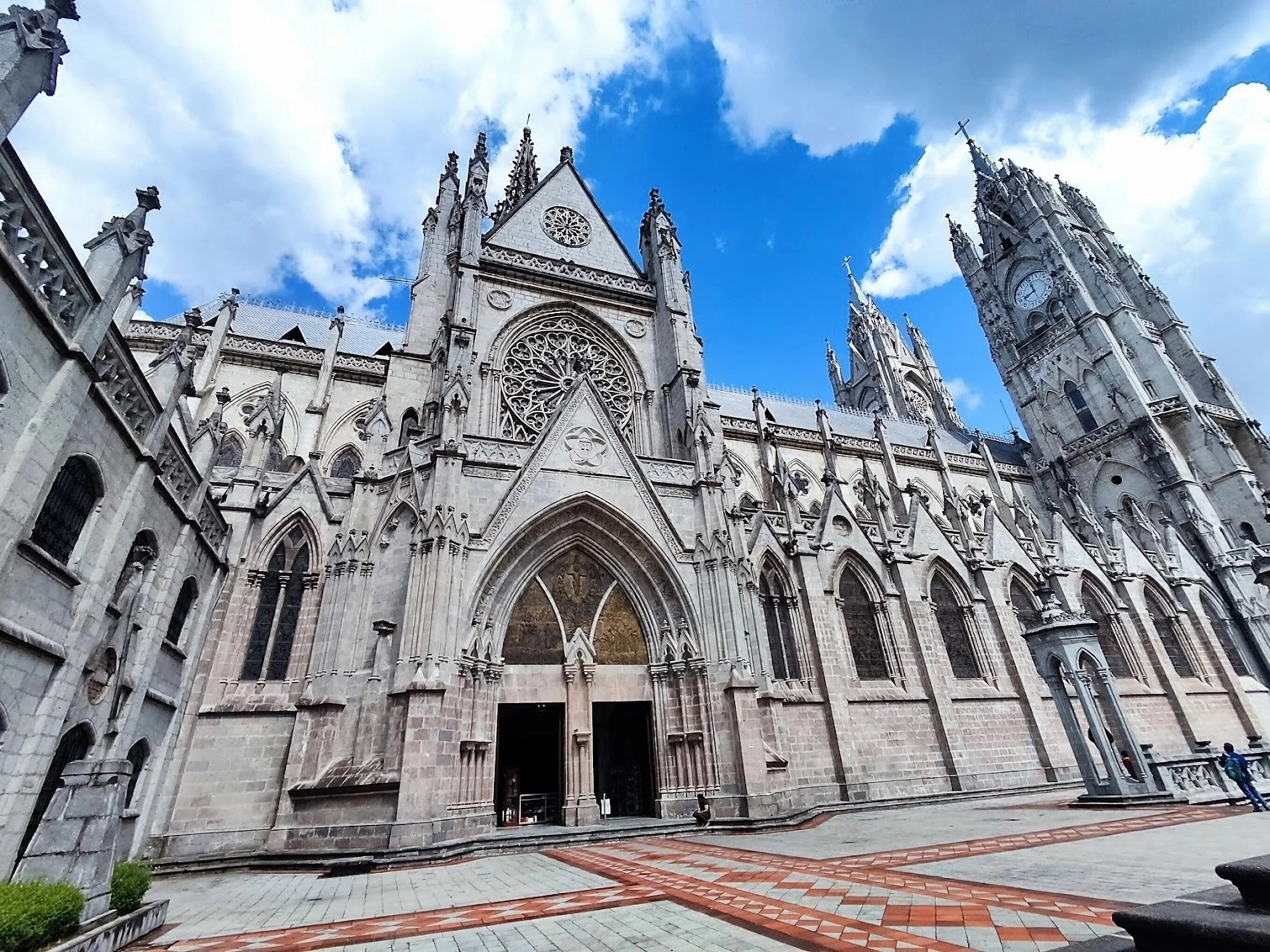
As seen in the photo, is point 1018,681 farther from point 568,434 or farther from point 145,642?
point 145,642

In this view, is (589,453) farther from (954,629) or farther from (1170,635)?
(1170,635)

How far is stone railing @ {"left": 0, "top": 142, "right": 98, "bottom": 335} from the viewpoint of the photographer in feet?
20.9

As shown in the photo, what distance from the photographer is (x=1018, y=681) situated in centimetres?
1908

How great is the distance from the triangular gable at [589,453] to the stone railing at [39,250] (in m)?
8.12

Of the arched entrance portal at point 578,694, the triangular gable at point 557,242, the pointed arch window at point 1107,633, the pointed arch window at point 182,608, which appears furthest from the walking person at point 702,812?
the pointed arch window at point 1107,633

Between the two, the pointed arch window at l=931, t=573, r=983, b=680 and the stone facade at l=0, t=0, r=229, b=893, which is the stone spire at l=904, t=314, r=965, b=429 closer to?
the pointed arch window at l=931, t=573, r=983, b=680

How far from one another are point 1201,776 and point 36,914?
766 inches

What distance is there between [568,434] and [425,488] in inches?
154

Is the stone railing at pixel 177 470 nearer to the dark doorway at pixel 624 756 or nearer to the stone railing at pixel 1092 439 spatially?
the dark doorway at pixel 624 756

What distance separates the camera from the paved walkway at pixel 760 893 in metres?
4.51

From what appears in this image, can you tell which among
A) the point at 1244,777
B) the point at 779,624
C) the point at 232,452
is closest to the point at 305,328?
the point at 232,452

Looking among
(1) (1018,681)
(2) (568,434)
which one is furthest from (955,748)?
(2) (568,434)

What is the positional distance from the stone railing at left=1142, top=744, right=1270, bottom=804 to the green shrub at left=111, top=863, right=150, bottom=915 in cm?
1736

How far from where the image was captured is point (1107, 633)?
22.7m
